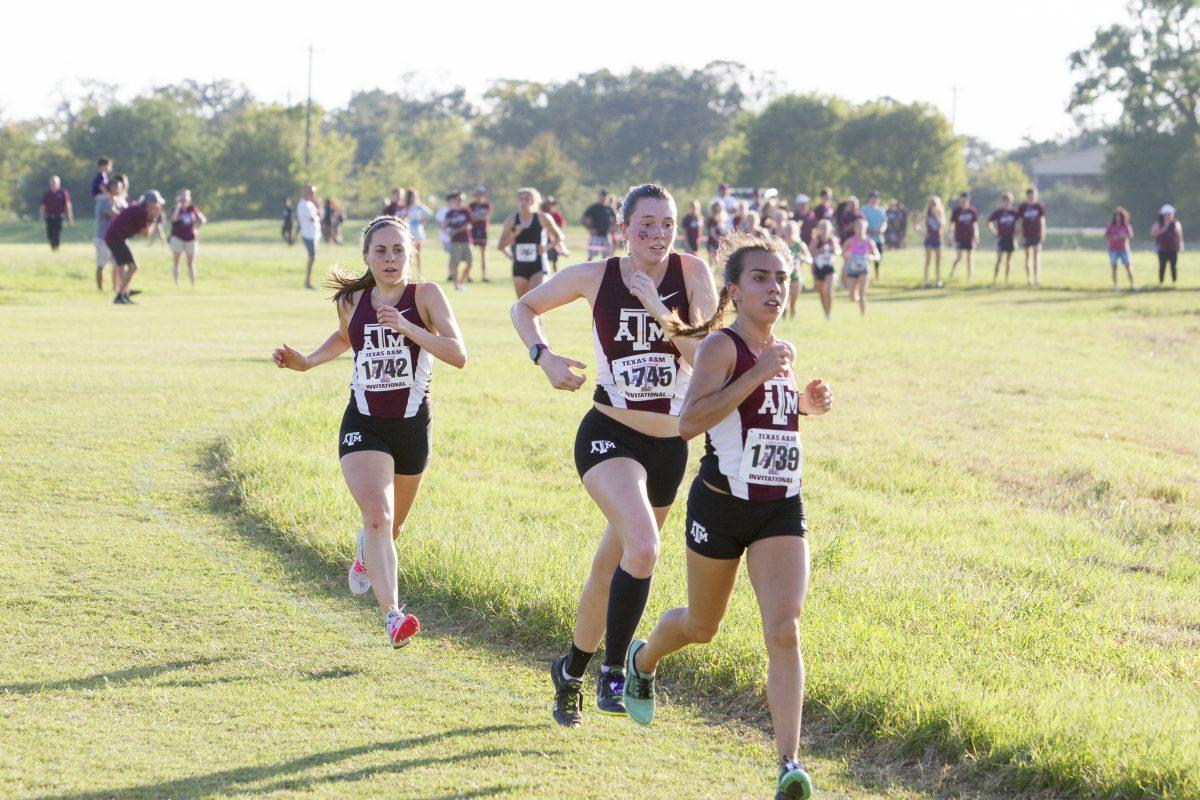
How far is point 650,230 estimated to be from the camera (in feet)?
17.4

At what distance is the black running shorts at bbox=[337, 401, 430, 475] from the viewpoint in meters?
6.11

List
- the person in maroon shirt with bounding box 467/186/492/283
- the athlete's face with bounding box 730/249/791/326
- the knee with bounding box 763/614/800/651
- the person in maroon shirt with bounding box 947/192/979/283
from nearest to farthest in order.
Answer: the knee with bounding box 763/614/800/651, the athlete's face with bounding box 730/249/791/326, the person in maroon shirt with bounding box 467/186/492/283, the person in maroon shirt with bounding box 947/192/979/283

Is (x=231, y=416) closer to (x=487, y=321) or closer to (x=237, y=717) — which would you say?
(x=237, y=717)

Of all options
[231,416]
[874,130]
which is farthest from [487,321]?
[874,130]

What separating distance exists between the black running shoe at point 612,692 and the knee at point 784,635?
0.98 m

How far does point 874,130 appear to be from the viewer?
238 feet

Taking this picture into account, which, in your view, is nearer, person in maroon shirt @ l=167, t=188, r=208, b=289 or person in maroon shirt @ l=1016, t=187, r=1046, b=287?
person in maroon shirt @ l=167, t=188, r=208, b=289

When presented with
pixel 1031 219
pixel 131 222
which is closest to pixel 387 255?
pixel 131 222

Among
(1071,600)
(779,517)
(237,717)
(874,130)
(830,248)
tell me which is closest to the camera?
(779,517)

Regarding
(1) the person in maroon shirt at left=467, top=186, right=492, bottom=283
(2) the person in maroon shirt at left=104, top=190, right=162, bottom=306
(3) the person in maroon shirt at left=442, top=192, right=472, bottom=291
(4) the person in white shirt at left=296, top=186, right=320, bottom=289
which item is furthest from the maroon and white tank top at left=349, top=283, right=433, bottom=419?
(1) the person in maroon shirt at left=467, top=186, right=492, bottom=283

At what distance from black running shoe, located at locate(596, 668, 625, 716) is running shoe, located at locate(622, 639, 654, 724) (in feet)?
0.06

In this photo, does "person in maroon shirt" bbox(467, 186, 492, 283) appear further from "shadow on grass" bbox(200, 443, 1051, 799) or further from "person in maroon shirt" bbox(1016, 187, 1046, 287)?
"shadow on grass" bbox(200, 443, 1051, 799)

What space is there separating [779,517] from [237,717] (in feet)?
7.72

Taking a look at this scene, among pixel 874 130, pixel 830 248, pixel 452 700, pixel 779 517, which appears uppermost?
pixel 874 130
